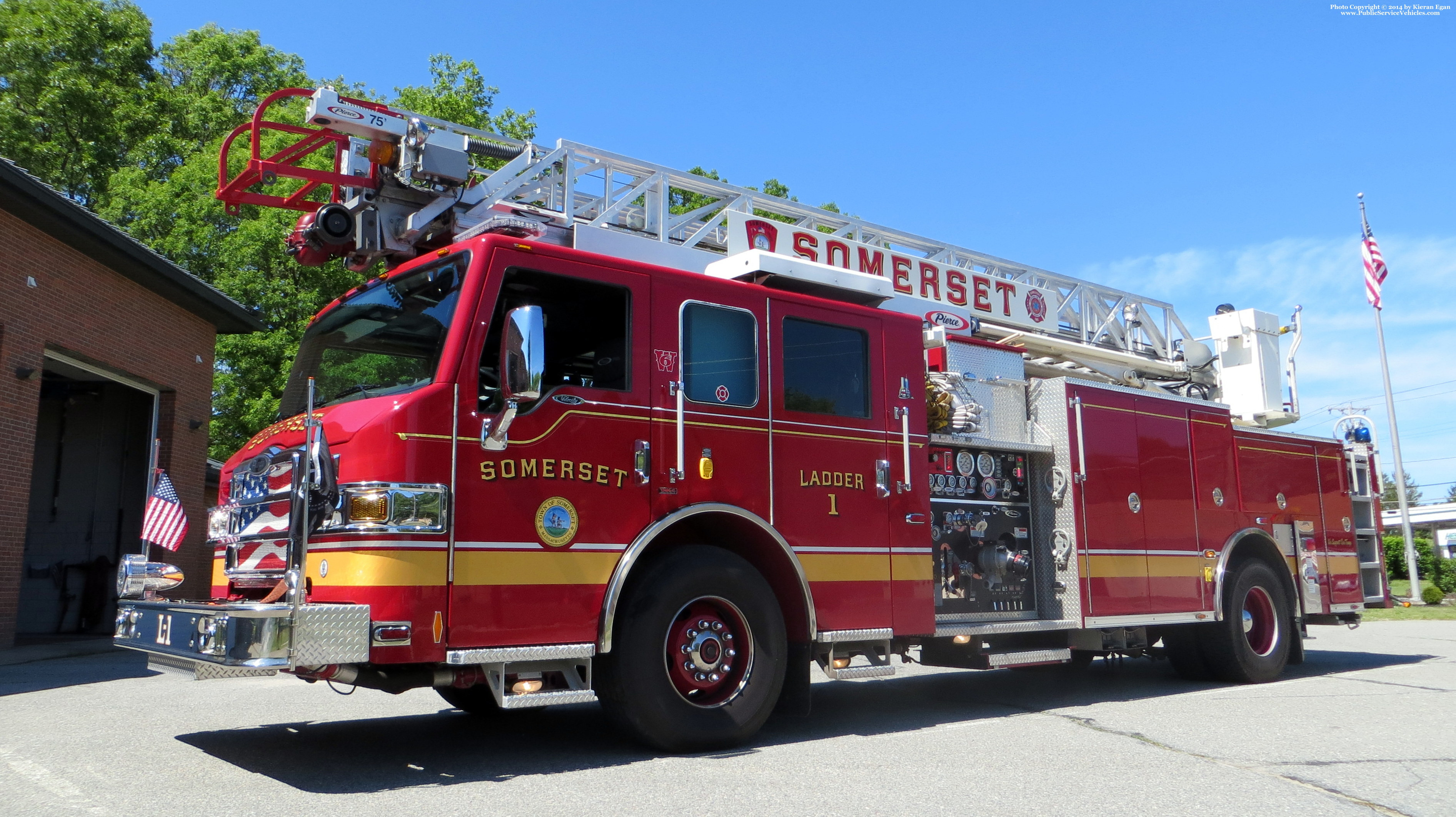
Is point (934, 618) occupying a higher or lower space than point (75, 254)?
lower

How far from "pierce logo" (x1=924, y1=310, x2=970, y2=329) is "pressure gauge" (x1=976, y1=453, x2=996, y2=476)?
1.07 m

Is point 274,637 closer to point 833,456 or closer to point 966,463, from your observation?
point 833,456

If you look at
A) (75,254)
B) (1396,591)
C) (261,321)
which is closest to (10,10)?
(261,321)

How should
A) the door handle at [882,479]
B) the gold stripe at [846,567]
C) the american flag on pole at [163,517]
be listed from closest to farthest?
the gold stripe at [846,567] → the door handle at [882,479] → the american flag on pole at [163,517]

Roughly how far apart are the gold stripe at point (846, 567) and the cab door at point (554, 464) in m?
1.22

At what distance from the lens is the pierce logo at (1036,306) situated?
10062 mm

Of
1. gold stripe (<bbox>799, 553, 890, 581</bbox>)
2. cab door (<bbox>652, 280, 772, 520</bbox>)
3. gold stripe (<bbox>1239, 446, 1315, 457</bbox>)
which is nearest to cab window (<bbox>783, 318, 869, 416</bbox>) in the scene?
cab door (<bbox>652, 280, 772, 520</bbox>)

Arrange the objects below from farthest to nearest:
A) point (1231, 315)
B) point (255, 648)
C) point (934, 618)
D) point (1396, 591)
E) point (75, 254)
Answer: point (1396, 591), point (75, 254), point (1231, 315), point (934, 618), point (255, 648)

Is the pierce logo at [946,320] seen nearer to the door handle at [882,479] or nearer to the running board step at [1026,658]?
the door handle at [882,479]

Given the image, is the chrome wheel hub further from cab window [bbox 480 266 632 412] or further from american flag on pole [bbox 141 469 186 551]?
american flag on pole [bbox 141 469 186 551]

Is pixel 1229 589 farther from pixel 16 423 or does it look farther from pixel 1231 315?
pixel 16 423

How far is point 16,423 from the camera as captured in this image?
12.8 metres

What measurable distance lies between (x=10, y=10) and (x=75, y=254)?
741 inches

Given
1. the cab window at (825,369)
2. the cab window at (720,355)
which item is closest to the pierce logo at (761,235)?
the cab window at (825,369)
